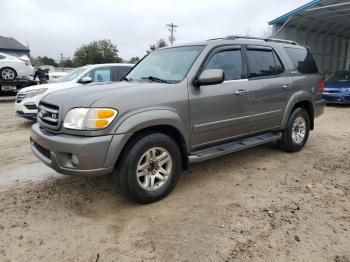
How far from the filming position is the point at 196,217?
3.36 meters

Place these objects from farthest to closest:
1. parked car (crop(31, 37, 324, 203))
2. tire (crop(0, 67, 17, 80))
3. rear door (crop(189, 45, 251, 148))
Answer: tire (crop(0, 67, 17, 80)) → rear door (crop(189, 45, 251, 148)) → parked car (crop(31, 37, 324, 203))

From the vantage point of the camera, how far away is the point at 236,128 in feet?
14.6

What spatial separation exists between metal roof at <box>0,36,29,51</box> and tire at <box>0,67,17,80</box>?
32.2 m

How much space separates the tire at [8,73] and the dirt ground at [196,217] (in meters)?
9.72

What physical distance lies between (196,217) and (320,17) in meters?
18.8

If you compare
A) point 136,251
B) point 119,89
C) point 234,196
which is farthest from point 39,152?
point 234,196

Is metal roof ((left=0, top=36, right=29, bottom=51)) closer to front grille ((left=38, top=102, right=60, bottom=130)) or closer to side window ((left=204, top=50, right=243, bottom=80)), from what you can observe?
front grille ((left=38, top=102, right=60, bottom=130))

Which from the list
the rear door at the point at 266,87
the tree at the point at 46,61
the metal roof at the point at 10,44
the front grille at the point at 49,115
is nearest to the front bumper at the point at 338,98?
the rear door at the point at 266,87

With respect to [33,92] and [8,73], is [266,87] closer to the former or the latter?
[33,92]

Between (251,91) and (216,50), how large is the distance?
81 cm

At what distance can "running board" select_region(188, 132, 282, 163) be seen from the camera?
13.0 ft

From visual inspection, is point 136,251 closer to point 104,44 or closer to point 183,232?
point 183,232

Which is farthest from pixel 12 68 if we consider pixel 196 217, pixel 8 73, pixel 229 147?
pixel 196 217

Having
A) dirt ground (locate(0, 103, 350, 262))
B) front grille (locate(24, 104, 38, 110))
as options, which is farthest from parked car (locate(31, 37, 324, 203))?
front grille (locate(24, 104, 38, 110))
